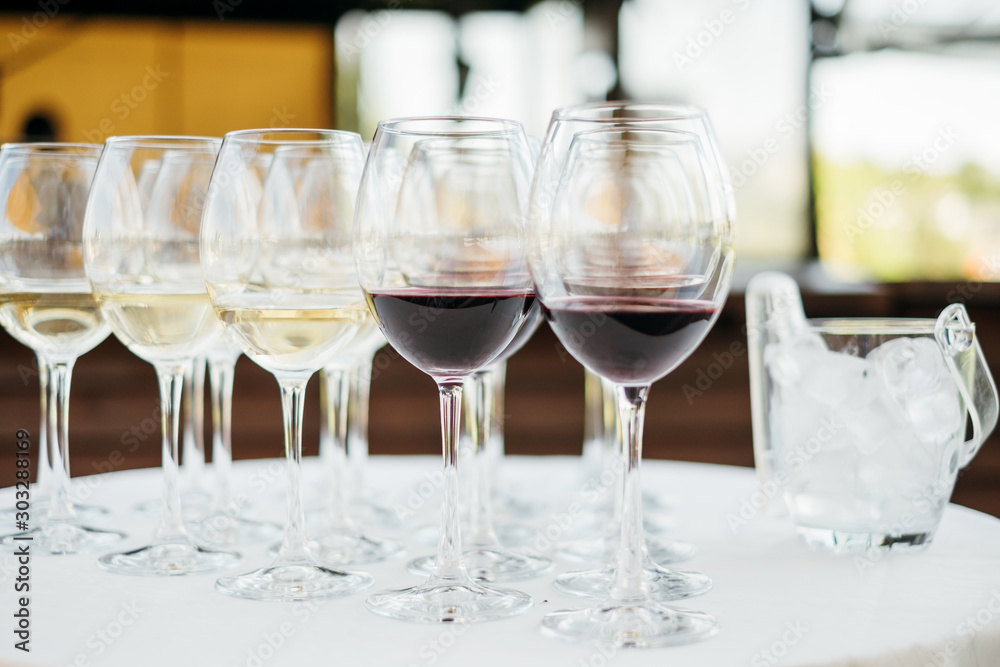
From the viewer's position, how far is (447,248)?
0.79 m

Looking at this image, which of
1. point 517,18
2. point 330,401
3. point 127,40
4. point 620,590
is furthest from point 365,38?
point 620,590

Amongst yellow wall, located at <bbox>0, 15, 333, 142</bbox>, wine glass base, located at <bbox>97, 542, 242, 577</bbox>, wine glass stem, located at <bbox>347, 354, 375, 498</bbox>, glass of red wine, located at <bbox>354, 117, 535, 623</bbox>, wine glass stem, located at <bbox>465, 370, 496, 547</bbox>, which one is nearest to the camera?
glass of red wine, located at <bbox>354, 117, 535, 623</bbox>

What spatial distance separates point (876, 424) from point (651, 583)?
25 centimetres

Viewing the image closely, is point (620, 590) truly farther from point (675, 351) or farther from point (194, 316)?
point (194, 316)

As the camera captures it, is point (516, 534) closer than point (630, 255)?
No

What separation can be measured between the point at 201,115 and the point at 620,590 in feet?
21.4

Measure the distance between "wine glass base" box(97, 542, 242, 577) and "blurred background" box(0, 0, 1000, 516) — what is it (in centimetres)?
391

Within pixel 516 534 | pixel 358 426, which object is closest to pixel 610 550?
pixel 516 534

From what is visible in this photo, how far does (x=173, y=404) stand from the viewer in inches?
38.7

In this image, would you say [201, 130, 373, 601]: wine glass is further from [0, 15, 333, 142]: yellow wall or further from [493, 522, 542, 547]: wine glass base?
[0, 15, 333, 142]: yellow wall

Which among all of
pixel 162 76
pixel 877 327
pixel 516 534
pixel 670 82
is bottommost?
pixel 516 534

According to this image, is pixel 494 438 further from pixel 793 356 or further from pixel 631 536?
pixel 631 536

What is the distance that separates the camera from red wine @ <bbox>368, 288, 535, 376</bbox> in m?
0.80

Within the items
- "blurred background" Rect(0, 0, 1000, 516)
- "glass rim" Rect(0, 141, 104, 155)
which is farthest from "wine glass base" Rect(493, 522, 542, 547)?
"blurred background" Rect(0, 0, 1000, 516)
